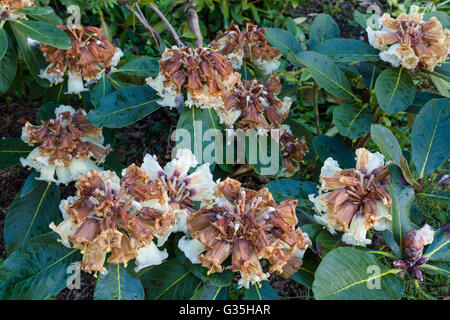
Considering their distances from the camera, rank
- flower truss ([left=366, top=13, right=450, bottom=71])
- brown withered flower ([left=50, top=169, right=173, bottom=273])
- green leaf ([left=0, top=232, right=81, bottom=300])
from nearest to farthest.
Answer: brown withered flower ([left=50, top=169, right=173, bottom=273])
green leaf ([left=0, top=232, right=81, bottom=300])
flower truss ([left=366, top=13, right=450, bottom=71])

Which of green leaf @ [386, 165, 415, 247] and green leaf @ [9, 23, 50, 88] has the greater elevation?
green leaf @ [9, 23, 50, 88]

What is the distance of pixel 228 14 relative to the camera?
3334 millimetres

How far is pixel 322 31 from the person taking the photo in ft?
7.41

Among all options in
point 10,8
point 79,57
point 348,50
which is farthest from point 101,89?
point 348,50

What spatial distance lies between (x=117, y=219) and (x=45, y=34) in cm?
95

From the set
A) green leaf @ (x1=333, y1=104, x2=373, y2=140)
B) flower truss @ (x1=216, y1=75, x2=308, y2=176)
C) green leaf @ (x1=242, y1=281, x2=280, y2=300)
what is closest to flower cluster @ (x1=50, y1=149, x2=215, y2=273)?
green leaf @ (x1=242, y1=281, x2=280, y2=300)

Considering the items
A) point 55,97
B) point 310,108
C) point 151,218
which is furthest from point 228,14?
point 151,218

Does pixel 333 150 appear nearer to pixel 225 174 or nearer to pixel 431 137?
pixel 431 137

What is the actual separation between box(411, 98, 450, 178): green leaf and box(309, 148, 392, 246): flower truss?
0.23 m

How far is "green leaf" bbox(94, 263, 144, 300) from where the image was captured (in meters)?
1.30

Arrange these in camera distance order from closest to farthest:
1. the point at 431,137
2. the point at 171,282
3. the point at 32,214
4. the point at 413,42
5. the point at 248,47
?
1. the point at 171,282
2. the point at 431,137
3. the point at 413,42
4. the point at 32,214
5. the point at 248,47

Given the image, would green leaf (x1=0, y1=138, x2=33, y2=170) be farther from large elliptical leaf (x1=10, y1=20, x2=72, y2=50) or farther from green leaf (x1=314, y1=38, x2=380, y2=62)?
green leaf (x1=314, y1=38, x2=380, y2=62)
